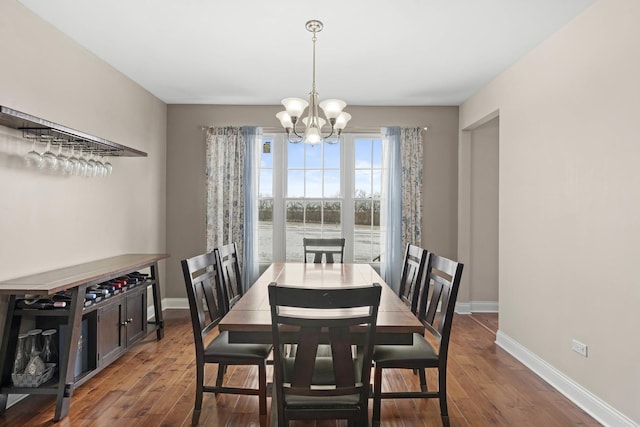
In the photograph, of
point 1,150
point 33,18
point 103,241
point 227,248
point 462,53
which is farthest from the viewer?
point 103,241

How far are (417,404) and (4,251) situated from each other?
2946 mm

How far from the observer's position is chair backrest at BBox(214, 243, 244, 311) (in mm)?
2979

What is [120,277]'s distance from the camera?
3615mm

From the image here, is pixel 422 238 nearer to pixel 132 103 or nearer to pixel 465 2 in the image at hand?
pixel 465 2

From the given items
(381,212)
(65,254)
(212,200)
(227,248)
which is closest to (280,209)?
(212,200)

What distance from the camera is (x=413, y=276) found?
306 cm

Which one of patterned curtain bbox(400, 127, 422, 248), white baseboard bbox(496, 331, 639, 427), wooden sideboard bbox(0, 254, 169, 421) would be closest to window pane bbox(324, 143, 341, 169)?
patterned curtain bbox(400, 127, 422, 248)

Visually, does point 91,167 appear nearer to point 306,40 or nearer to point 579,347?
point 306,40

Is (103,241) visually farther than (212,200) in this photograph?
No

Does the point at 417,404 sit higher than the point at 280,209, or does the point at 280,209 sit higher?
the point at 280,209

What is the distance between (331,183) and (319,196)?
0.24 metres

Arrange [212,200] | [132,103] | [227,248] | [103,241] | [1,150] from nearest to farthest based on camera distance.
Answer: [1,150] < [227,248] < [103,241] < [132,103] < [212,200]

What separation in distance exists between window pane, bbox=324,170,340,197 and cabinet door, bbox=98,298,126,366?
293cm

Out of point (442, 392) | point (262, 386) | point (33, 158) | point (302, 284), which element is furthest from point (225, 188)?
point (442, 392)
